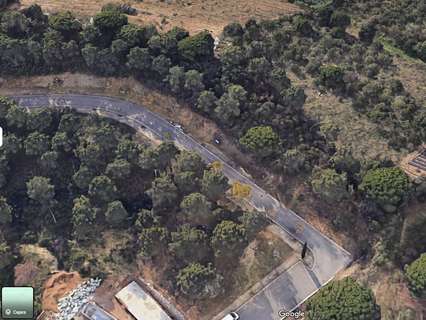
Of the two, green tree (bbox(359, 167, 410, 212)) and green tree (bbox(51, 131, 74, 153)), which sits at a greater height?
green tree (bbox(359, 167, 410, 212))

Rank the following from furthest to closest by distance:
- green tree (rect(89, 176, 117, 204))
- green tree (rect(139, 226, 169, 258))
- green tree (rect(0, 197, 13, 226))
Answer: green tree (rect(89, 176, 117, 204)) → green tree (rect(0, 197, 13, 226)) → green tree (rect(139, 226, 169, 258))

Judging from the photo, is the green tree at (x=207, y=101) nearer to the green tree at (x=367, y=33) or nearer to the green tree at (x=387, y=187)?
the green tree at (x=387, y=187)

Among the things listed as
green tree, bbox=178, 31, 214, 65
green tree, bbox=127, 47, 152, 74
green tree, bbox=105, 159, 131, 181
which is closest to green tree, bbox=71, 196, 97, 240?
green tree, bbox=105, 159, 131, 181

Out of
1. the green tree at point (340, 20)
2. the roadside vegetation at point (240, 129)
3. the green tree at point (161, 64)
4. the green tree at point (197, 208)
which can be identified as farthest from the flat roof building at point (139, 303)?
the green tree at point (340, 20)

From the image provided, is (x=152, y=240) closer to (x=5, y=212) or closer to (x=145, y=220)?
(x=145, y=220)

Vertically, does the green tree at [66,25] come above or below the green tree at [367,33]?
below

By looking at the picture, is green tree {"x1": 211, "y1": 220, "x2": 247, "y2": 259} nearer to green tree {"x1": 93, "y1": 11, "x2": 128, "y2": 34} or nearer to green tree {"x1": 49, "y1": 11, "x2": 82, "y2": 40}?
green tree {"x1": 93, "y1": 11, "x2": 128, "y2": 34}

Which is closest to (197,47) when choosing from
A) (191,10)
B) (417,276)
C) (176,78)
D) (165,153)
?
(176,78)
